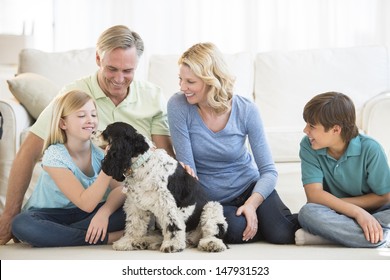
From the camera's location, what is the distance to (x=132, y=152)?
210 centimetres

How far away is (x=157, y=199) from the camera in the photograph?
7.06 ft

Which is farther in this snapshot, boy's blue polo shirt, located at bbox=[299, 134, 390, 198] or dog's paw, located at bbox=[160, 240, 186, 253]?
boy's blue polo shirt, located at bbox=[299, 134, 390, 198]

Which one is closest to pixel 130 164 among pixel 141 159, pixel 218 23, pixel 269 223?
pixel 141 159

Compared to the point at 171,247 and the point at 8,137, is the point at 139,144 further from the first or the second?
the point at 8,137

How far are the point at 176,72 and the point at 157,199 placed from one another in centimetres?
188

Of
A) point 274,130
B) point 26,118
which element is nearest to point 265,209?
point 274,130

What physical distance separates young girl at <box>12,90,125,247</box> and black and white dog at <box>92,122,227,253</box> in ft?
0.38

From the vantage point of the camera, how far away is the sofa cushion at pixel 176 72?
12.8 feet

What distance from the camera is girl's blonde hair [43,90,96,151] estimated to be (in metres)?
2.31

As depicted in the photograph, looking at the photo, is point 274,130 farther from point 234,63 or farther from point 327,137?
point 327,137

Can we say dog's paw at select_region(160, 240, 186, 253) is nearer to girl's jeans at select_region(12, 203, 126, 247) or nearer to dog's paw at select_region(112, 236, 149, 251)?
dog's paw at select_region(112, 236, 149, 251)

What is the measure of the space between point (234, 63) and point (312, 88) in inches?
20.5

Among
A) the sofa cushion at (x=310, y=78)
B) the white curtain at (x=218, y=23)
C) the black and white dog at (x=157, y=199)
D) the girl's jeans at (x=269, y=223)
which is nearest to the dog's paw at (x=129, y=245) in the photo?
the black and white dog at (x=157, y=199)

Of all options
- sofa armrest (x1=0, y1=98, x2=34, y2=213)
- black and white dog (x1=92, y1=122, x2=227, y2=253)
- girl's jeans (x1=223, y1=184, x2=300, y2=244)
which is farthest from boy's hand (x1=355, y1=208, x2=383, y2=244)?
sofa armrest (x1=0, y1=98, x2=34, y2=213)
